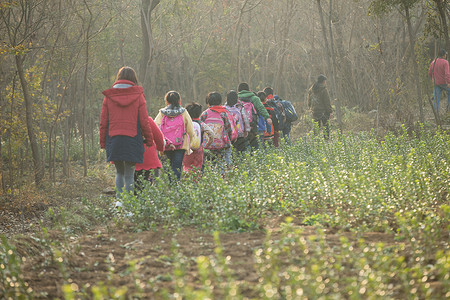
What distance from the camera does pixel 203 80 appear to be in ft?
102

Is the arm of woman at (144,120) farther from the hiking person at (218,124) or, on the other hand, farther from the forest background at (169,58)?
the hiking person at (218,124)

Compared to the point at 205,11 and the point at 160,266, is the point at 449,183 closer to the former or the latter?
the point at 160,266

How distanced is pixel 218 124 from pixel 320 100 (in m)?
5.89

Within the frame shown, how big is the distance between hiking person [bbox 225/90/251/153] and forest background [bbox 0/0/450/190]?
297cm

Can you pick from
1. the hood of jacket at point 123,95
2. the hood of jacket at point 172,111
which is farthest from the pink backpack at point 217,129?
the hood of jacket at point 123,95

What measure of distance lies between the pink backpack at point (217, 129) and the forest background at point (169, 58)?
286 centimetres

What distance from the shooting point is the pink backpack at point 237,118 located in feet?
37.5

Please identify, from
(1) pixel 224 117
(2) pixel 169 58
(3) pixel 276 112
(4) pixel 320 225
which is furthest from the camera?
(2) pixel 169 58

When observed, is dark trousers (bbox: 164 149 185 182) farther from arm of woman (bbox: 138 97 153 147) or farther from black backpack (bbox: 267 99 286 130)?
black backpack (bbox: 267 99 286 130)

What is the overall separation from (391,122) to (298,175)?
712 cm

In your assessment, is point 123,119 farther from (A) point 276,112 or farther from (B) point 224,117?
(A) point 276,112

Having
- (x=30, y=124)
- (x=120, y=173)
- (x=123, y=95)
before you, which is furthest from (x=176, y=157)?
(x=30, y=124)

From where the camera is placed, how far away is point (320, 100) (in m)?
15.7

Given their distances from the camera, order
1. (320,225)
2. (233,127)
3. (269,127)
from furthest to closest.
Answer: (269,127), (233,127), (320,225)
